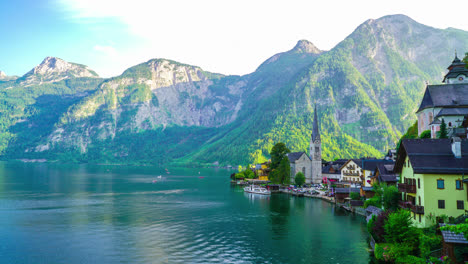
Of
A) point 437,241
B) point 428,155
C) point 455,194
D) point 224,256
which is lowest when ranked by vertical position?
point 224,256

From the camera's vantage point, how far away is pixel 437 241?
43781 mm

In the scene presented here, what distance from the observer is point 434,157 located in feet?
167

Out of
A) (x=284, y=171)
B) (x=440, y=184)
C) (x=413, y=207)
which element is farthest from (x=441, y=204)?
(x=284, y=171)

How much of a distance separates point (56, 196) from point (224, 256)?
101 metres

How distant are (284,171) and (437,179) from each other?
376 feet

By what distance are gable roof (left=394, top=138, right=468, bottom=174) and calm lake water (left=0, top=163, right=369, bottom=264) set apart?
660 inches

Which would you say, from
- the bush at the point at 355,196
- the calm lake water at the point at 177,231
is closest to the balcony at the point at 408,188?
the calm lake water at the point at 177,231

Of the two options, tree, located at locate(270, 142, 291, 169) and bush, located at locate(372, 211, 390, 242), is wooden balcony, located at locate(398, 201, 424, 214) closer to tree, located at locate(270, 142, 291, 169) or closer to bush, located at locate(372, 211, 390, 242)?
bush, located at locate(372, 211, 390, 242)

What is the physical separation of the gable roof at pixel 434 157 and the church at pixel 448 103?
33.0 metres

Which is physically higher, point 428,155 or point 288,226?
point 428,155

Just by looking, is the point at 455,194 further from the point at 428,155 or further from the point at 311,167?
the point at 311,167

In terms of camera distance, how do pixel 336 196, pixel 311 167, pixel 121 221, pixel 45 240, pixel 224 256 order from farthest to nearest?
pixel 311 167 → pixel 336 196 → pixel 121 221 → pixel 45 240 → pixel 224 256

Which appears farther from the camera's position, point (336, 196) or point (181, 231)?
point (336, 196)

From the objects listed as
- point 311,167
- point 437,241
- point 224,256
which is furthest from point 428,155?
point 311,167
